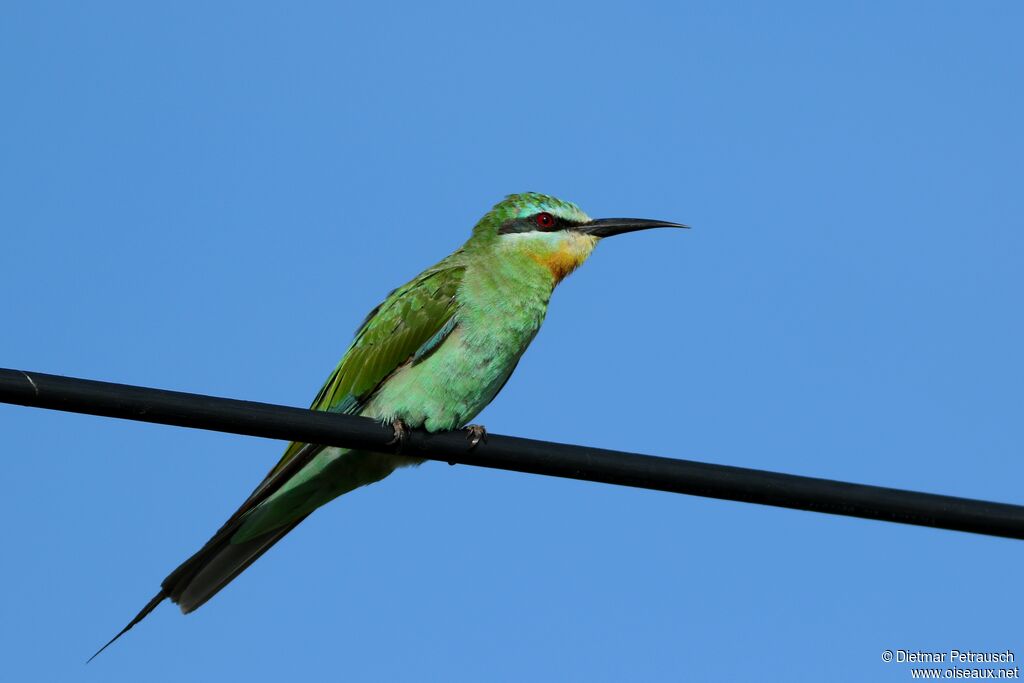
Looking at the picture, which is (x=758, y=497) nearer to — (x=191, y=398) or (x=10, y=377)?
(x=191, y=398)

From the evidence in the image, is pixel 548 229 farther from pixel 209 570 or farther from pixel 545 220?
pixel 209 570

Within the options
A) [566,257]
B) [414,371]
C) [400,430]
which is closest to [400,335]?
[414,371]

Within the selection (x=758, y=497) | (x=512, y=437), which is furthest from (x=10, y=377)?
(x=758, y=497)

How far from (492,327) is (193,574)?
1.61 metres

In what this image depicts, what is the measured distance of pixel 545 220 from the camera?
6.11m

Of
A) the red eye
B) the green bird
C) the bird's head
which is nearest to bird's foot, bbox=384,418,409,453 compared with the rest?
the green bird

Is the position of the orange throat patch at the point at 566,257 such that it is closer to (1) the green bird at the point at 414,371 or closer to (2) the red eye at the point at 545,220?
(1) the green bird at the point at 414,371

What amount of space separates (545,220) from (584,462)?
114 inches

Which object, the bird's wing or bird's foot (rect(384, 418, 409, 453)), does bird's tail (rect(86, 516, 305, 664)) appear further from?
bird's foot (rect(384, 418, 409, 453))

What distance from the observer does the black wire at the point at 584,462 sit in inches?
118

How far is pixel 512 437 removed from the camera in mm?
3529

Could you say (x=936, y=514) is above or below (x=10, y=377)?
below

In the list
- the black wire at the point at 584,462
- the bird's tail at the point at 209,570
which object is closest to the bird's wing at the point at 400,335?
the bird's tail at the point at 209,570

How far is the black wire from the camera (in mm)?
3002
